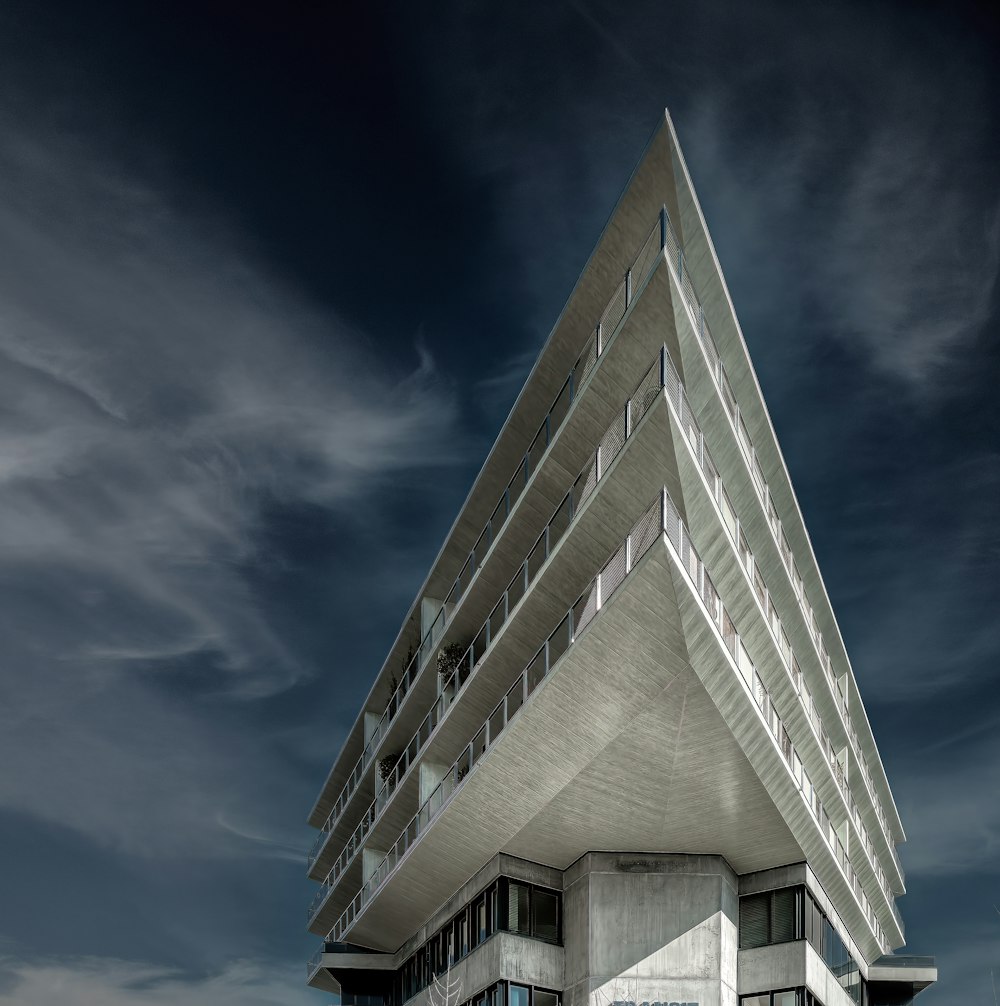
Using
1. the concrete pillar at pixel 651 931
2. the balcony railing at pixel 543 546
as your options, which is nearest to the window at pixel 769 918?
the concrete pillar at pixel 651 931

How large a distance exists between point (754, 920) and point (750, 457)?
12588 mm

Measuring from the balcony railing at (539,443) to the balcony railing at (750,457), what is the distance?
723 mm

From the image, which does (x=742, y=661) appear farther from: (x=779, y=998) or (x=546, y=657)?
(x=779, y=998)

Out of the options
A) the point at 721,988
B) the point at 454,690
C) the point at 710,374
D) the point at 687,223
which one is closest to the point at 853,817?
the point at 721,988

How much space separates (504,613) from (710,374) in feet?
29.1

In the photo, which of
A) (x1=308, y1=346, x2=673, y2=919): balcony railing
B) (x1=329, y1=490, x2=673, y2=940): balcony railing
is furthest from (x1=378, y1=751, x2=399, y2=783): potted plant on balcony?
(x1=329, y1=490, x2=673, y2=940): balcony railing

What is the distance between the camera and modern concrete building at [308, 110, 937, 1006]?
25594mm

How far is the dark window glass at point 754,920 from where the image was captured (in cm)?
3155

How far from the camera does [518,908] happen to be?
105 ft

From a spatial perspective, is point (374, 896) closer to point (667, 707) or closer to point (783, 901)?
point (783, 901)

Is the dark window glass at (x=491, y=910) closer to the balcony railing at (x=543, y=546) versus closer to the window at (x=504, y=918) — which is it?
the window at (x=504, y=918)

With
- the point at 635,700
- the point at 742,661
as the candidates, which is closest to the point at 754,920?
the point at 742,661

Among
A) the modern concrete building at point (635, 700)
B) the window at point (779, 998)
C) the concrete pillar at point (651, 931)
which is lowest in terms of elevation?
the window at point (779, 998)

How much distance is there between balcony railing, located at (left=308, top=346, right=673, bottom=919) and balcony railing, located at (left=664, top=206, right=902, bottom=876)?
175 cm
